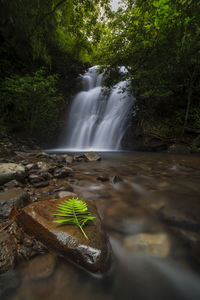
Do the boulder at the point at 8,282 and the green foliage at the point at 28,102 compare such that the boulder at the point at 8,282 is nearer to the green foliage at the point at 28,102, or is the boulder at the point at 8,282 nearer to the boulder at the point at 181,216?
the boulder at the point at 181,216

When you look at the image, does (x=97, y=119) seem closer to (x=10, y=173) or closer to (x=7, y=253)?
(x=10, y=173)

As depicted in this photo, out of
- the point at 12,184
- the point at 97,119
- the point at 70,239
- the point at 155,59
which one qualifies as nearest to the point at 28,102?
the point at 97,119

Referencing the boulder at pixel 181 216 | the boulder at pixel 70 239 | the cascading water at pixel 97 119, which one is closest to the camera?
the boulder at pixel 70 239

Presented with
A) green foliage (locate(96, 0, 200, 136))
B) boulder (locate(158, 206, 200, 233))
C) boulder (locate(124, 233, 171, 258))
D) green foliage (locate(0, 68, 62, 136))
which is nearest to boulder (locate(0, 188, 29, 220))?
boulder (locate(124, 233, 171, 258))

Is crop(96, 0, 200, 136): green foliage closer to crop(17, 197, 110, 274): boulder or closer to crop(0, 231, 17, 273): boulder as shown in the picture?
crop(17, 197, 110, 274): boulder

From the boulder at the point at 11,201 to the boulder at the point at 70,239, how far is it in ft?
0.79

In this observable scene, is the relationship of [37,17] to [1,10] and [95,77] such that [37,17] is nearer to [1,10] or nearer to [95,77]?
[1,10]

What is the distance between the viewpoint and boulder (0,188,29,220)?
1182mm

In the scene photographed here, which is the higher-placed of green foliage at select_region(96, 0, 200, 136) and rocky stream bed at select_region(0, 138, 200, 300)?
green foliage at select_region(96, 0, 200, 136)

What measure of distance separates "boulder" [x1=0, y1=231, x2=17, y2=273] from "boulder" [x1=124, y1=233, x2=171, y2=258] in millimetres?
707

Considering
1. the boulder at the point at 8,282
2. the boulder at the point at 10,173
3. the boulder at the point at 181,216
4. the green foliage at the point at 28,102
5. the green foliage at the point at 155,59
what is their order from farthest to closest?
1. the green foliage at the point at 28,102
2. the green foliage at the point at 155,59
3. the boulder at the point at 10,173
4. the boulder at the point at 181,216
5. the boulder at the point at 8,282

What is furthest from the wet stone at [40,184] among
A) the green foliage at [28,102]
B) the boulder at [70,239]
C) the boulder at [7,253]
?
the green foliage at [28,102]

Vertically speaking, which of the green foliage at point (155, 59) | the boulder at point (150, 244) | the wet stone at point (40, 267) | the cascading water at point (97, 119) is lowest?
the wet stone at point (40, 267)

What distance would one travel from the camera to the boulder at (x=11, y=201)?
3.88 feet
